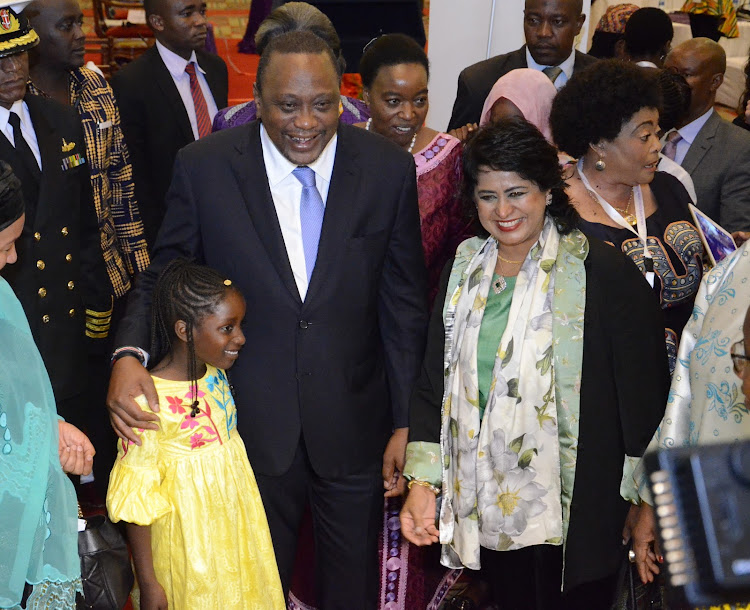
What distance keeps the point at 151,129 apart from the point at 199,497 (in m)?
2.60

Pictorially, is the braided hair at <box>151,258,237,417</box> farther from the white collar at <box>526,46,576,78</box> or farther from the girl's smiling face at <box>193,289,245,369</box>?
the white collar at <box>526,46,576,78</box>

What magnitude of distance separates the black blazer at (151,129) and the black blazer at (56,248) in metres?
1.26

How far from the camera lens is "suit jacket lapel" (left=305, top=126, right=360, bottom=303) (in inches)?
102

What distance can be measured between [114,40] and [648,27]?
6.38 meters

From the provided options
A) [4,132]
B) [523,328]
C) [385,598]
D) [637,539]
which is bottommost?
[385,598]

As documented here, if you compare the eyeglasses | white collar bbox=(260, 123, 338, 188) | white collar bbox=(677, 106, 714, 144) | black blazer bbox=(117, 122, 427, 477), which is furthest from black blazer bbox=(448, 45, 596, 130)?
the eyeglasses

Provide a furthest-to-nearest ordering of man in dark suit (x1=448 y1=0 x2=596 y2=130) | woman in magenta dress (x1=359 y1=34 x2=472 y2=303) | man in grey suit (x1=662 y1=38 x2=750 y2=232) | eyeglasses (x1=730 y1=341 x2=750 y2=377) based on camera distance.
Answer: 1. man in dark suit (x1=448 y1=0 x2=596 y2=130)
2. man in grey suit (x1=662 y1=38 x2=750 y2=232)
3. woman in magenta dress (x1=359 y1=34 x2=472 y2=303)
4. eyeglasses (x1=730 y1=341 x2=750 y2=377)

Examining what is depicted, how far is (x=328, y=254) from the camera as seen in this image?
260 centimetres

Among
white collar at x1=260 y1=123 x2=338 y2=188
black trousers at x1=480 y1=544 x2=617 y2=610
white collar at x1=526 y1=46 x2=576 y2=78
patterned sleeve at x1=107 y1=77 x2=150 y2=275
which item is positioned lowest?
black trousers at x1=480 y1=544 x2=617 y2=610

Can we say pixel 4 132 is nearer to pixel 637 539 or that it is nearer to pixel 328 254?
pixel 328 254

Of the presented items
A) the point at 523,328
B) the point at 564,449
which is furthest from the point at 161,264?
the point at 564,449

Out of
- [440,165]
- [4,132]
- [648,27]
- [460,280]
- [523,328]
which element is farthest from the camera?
[648,27]

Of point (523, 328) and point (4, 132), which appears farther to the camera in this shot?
point (4, 132)

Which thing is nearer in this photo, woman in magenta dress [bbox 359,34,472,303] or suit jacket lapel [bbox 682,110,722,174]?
woman in magenta dress [bbox 359,34,472,303]
